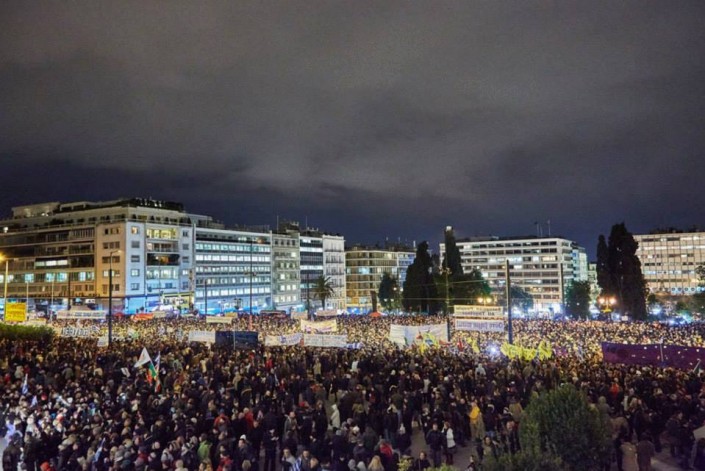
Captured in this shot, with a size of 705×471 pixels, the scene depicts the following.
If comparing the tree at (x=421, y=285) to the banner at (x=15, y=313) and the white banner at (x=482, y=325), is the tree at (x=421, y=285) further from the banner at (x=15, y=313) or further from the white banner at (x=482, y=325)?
the banner at (x=15, y=313)

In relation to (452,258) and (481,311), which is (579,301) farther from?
(481,311)

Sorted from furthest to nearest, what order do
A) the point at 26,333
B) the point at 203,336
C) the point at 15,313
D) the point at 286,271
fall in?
the point at 286,271, the point at 15,313, the point at 26,333, the point at 203,336

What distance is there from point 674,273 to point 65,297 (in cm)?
14691

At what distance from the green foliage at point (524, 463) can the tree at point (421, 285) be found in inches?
2426

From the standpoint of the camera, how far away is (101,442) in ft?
42.3

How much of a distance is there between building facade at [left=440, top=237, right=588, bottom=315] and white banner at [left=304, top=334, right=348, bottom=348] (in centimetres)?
Answer: 10729

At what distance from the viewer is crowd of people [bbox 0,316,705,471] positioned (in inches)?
471

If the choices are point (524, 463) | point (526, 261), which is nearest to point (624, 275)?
point (524, 463)

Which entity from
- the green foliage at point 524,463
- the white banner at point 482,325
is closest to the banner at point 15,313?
the white banner at point 482,325

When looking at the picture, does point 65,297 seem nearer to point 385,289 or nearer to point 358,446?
point 385,289

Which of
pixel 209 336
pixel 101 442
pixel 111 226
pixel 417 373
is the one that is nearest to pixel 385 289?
pixel 111 226

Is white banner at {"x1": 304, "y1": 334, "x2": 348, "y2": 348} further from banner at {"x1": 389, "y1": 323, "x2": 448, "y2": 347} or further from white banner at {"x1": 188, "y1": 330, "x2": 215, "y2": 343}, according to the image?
white banner at {"x1": 188, "y1": 330, "x2": 215, "y2": 343}

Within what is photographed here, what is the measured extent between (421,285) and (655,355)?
156ft

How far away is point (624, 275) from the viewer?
189ft
